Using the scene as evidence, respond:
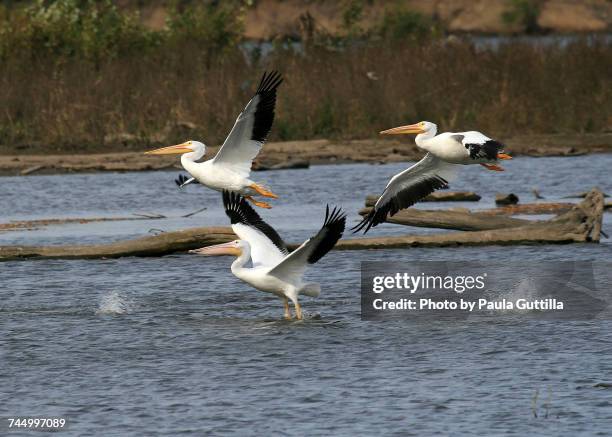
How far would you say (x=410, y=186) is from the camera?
13.2 m

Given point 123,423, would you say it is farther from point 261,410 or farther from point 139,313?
point 139,313

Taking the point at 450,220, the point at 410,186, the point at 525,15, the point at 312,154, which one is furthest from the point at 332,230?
the point at 525,15

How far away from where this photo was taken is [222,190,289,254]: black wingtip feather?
12.2 meters

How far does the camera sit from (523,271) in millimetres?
13859

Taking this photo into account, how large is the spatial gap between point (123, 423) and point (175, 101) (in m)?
17.5

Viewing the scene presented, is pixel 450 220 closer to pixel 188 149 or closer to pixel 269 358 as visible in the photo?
pixel 188 149

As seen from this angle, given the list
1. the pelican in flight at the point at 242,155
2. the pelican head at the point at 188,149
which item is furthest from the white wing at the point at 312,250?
the pelican head at the point at 188,149

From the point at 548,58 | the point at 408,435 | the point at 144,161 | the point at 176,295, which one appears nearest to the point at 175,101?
the point at 144,161

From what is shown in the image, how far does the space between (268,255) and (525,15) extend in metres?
57.2

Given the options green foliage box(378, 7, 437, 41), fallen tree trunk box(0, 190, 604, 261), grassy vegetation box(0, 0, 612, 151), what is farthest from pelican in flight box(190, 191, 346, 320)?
green foliage box(378, 7, 437, 41)

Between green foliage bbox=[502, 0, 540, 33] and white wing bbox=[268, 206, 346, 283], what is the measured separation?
56808 mm

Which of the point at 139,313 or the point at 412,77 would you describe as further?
the point at 412,77

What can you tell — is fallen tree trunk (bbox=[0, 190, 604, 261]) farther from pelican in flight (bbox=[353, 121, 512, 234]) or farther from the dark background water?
pelican in flight (bbox=[353, 121, 512, 234])

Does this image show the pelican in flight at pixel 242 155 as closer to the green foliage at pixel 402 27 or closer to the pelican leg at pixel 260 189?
the pelican leg at pixel 260 189
